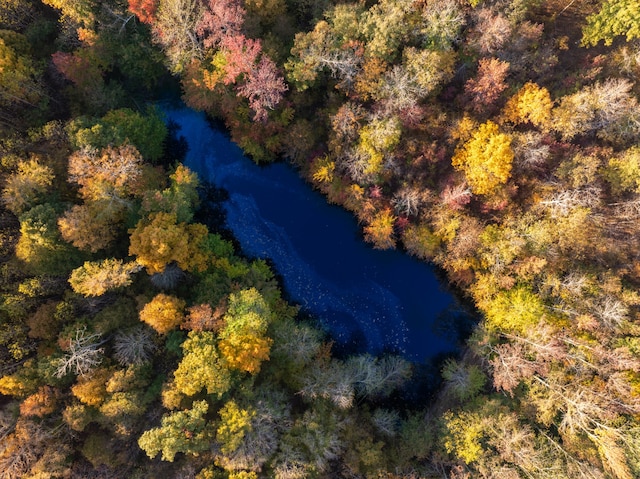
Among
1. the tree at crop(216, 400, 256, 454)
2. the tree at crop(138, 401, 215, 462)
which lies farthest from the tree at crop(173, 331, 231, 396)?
the tree at crop(216, 400, 256, 454)

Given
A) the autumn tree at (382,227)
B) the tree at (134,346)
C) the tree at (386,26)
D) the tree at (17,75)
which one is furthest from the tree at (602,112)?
the tree at (17,75)

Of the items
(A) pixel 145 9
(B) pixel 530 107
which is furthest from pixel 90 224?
(B) pixel 530 107

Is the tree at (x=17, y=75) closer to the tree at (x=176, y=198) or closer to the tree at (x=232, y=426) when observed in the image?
the tree at (x=176, y=198)

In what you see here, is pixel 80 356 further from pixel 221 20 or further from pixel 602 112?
pixel 602 112

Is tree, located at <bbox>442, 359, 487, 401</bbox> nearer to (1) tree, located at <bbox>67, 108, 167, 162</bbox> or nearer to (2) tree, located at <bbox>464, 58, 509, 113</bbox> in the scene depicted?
(2) tree, located at <bbox>464, 58, 509, 113</bbox>

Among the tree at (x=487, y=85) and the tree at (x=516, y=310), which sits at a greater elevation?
the tree at (x=487, y=85)

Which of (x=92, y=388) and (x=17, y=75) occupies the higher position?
(x=17, y=75)

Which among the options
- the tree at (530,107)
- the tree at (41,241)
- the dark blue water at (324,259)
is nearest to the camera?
the tree at (41,241)
